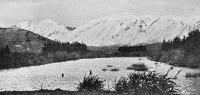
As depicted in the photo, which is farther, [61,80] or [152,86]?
[61,80]

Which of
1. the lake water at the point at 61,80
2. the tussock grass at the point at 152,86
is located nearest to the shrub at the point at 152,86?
the tussock grass at the point at 152,86

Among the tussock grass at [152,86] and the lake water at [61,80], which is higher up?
the tussock grass at [152,86]

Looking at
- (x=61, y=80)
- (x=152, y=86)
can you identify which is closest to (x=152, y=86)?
(x=152, y=86)

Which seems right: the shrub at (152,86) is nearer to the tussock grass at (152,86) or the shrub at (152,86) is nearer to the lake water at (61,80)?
the tussock grass at (152,86)

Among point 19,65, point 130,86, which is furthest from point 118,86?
point 19,65

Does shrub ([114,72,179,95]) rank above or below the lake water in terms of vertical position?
above

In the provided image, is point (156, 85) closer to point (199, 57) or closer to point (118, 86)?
point (118, 86)

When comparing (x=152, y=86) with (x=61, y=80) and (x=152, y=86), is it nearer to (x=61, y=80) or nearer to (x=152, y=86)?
(x=152, y=86)

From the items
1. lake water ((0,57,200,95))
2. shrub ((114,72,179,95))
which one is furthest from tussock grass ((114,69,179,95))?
lake water ((0,57,200,95))

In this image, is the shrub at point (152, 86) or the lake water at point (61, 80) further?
the lake water at point (61, 80)

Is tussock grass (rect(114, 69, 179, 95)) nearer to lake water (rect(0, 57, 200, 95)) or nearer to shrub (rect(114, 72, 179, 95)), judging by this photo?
shrub (rect(114, 72, 179, 95))

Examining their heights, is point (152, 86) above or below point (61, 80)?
above
